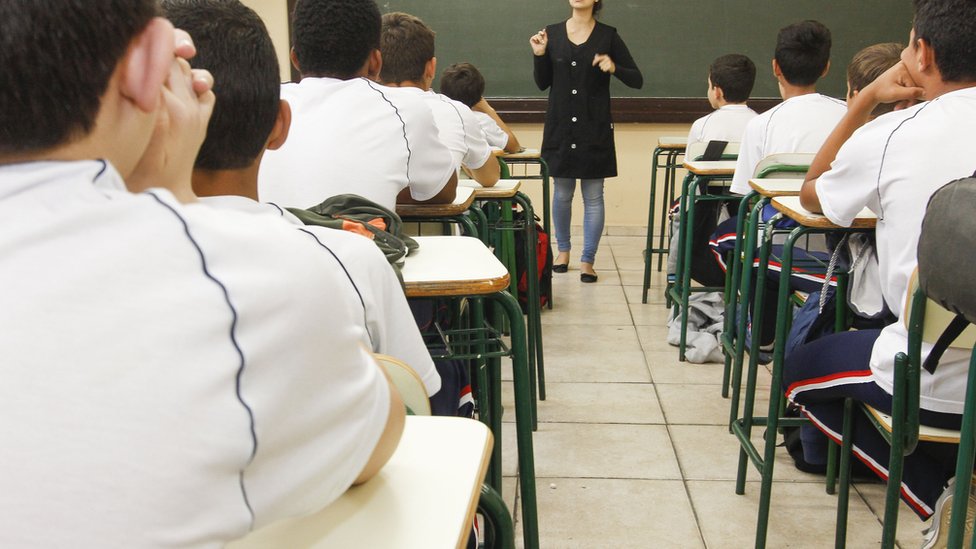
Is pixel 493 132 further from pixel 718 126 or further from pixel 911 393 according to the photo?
pixel 911 393

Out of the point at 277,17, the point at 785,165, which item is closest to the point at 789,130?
the point at 785,165

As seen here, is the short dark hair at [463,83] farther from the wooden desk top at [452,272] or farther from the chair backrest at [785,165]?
the wooden desk top at [452,272]

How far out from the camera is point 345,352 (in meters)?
0.67

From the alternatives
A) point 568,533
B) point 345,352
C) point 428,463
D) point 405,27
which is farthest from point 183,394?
point 405,27

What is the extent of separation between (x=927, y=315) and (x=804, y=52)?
7.22 ft

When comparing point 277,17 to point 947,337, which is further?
point 277,17

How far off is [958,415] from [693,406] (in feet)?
5.10

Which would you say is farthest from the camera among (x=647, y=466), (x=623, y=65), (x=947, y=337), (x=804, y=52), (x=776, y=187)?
(x=623, y=65)

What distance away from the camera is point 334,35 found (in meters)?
2.29

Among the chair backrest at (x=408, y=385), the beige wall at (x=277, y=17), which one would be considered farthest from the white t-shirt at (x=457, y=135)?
the beige wall at (x=277, y=17)

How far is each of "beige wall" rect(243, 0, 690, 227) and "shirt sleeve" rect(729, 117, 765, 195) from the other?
282 cm

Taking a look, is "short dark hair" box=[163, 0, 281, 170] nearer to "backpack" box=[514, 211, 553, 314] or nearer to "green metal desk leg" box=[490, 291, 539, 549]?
"green metal desk leg" box=[490, 291, 539, 549]

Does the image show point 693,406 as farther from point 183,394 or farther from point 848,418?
point 183,394

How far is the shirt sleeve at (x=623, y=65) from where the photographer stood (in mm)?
4719
